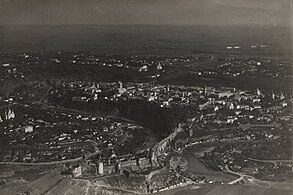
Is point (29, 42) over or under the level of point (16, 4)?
under

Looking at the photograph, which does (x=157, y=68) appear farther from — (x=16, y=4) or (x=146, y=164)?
(x=16, y=4)

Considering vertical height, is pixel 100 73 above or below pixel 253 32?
below

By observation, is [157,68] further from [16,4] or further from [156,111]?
[16,4]

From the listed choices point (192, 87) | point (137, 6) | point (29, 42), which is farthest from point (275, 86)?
point (29, 42)

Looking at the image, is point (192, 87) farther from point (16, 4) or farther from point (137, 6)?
point (16, 4)

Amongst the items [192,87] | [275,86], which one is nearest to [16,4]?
[192,87]

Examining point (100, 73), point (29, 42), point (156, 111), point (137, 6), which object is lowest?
point (156, 111)

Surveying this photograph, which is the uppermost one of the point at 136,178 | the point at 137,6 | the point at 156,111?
the point at 137,6

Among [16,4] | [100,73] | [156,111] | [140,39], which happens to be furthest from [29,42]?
[156,111]
